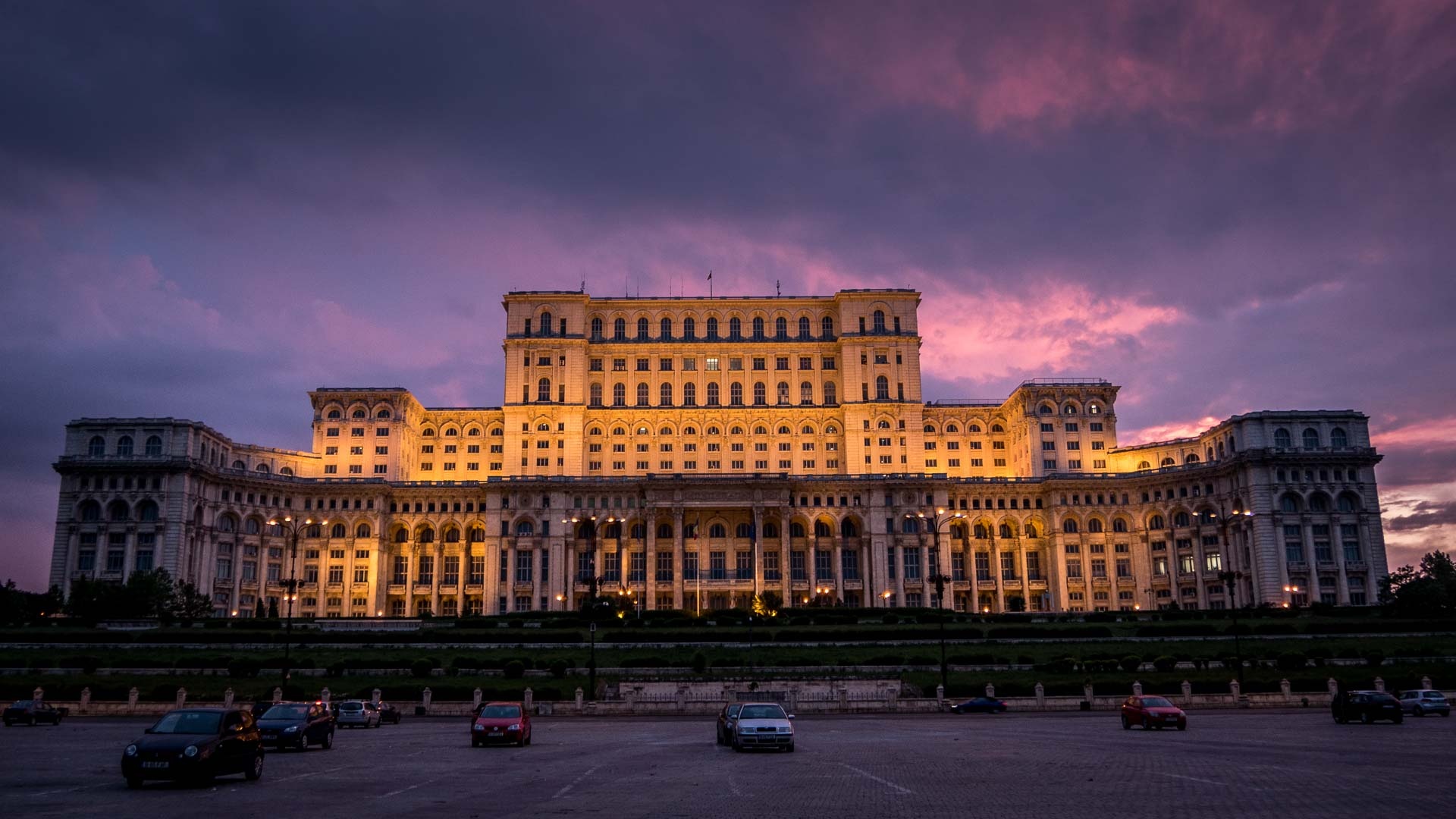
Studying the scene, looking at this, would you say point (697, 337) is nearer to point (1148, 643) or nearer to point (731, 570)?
point (731, 570)

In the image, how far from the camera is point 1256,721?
40.8 metres

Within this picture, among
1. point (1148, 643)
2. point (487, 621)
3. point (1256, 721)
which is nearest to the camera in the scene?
point (1256, 721)

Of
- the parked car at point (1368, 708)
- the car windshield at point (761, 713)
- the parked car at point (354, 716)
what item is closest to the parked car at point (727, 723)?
the car windshield at point (761, 713)

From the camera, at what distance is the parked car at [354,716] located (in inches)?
1757

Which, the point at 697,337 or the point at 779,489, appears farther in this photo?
the point at 697,337

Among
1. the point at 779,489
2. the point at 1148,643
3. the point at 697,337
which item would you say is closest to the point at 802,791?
the point at 1148,643

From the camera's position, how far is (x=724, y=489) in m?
118

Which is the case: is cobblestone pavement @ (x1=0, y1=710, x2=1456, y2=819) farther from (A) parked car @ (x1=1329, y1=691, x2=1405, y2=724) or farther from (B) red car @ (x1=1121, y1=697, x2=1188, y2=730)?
(A) parked car @ (x1=1329, y1=691, x2=1405, y2=724)

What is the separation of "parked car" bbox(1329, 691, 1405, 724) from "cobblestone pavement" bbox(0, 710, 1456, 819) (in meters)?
2.02

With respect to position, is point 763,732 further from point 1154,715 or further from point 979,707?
point 979,707

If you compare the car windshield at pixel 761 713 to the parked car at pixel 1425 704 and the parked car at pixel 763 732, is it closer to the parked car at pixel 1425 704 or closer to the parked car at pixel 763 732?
the parked car at pixel 763 732

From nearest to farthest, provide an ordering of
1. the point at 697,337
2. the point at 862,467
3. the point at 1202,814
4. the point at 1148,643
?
the point at 1202,814
the point at 1148,643
the point at 862,467
the point at 697,337

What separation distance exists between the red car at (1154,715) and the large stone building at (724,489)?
7477 centimetres

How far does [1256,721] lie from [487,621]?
2630 inches
